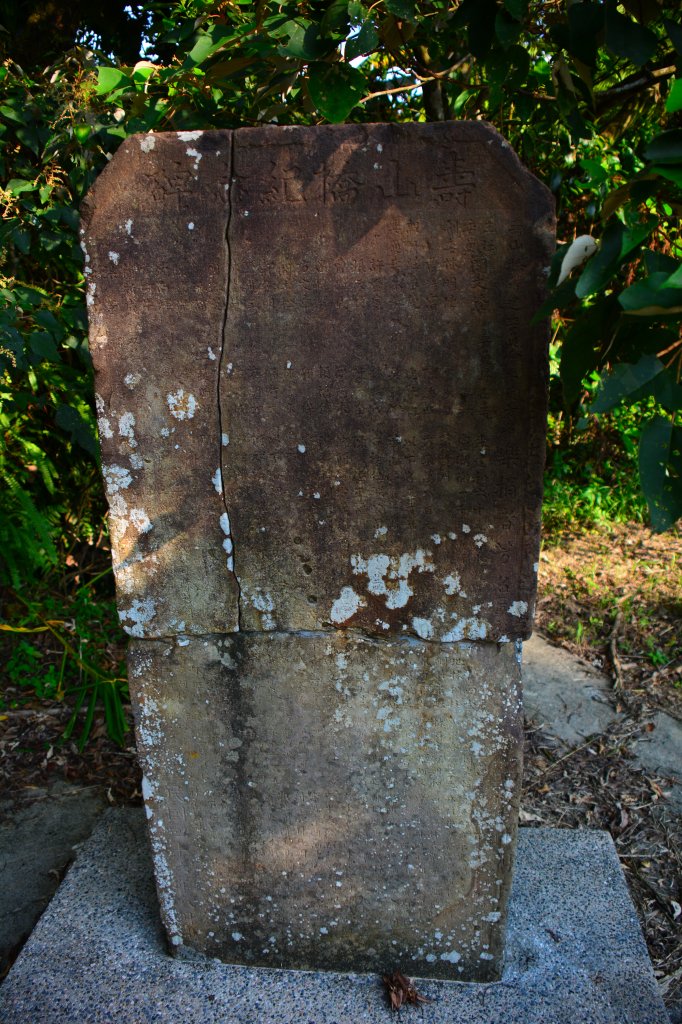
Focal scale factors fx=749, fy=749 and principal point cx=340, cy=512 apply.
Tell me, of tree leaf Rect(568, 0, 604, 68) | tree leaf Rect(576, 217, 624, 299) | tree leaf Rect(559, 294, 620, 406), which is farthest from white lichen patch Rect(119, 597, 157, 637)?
tree leaf Rect(568, 0, 604, 68)

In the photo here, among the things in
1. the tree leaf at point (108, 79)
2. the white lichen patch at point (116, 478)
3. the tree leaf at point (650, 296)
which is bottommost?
the white lichen patch at point (116, 478)

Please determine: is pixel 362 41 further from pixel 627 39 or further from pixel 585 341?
pixel 585 341

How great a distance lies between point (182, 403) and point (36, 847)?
169 centimetres

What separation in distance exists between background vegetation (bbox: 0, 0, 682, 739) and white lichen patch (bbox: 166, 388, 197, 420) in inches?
21.4

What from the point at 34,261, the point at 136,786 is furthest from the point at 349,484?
the point at 34,261

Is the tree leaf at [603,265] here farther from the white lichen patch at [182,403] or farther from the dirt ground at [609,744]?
the dirt ground at [609,744]

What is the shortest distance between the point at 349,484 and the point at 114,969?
48.1 inches

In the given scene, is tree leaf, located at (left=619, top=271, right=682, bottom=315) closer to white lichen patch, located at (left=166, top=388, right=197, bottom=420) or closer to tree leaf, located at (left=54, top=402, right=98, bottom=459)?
white lichen patch, located at (left=166, top=388, right=197, bottom=420)

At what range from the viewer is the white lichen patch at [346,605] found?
1457 millimetres

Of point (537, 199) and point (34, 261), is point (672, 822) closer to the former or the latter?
point (537, 199)

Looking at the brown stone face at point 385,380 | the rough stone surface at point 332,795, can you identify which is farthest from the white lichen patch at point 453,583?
the rough stone surface at point 332,795

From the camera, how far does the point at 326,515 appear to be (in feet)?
4.67

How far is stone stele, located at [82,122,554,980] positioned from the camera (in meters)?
1.29

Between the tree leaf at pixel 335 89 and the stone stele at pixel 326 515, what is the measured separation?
0.13ft
